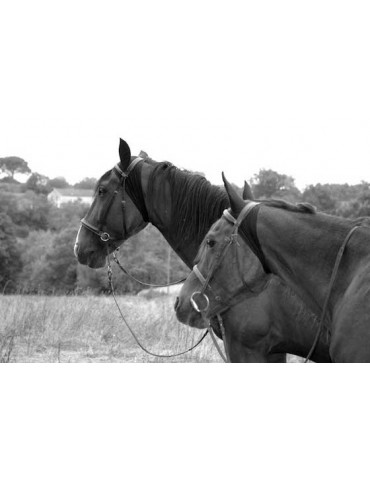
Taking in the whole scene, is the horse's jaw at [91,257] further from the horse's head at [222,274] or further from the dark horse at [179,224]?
the horse's head at [222,274]

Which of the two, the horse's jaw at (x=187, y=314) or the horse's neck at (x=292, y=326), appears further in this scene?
the horse's neck at (x=292, y=326)

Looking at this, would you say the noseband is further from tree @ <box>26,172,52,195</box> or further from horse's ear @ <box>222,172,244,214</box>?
tree @ <box>26,172,52,195</box>

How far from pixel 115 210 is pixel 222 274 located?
196 cm

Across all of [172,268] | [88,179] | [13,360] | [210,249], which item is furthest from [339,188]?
[172,268]

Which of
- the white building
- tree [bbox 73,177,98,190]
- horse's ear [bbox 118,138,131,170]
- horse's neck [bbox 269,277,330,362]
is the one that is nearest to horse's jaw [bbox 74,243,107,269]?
horse's ear [bbox 118,138,131,170]

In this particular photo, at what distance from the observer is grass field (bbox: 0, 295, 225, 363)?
6.75 m

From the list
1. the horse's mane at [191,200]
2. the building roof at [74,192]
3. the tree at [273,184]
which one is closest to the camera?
the horse's mane at [191,200]

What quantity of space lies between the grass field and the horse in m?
3.06

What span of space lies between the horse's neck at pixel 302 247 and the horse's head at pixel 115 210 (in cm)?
190

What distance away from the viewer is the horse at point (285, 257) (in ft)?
10.9

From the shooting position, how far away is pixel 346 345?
10.4ft

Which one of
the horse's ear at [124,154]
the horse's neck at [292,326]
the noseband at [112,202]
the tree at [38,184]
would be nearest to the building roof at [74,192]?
the tree at [38,184]

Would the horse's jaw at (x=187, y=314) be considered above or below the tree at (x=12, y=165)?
below

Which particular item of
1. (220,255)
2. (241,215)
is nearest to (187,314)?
(220,255)
